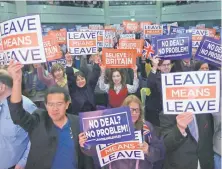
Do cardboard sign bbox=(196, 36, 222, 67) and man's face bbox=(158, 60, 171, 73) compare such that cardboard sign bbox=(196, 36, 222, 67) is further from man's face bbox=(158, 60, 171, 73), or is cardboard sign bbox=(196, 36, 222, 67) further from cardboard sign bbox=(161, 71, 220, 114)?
cardboard sign bbox=(161, 71, 220, 114)

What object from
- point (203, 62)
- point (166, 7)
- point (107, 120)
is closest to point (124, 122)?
point (107, 120)

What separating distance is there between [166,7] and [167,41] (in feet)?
72.7

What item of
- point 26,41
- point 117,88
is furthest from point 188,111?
point 117,88

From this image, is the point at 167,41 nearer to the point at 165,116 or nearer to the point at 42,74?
the point at 42,74

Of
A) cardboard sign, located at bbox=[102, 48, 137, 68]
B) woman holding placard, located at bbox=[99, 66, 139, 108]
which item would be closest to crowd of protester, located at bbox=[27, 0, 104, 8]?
cardboard sign, located at bbox=[102, 48, 137, 68]

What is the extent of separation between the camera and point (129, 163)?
2.87 m

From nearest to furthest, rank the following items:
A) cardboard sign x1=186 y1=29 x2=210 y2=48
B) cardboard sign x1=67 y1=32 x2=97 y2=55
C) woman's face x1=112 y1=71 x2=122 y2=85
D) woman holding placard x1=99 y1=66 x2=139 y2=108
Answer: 1. woman holding placard x1=99 y1=66 x2=139 y2=108
2. woman's face x1=112 y1=71 x2=122 y2=85
3. cardboard sign x1=67 y1=32 x2=97 y2=55
4. cardboard sign x1=186 y1=29 x2=210 y2=48

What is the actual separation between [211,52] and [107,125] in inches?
107

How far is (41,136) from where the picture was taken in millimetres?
2764

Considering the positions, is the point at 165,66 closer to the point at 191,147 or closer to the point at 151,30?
the point at 191,147

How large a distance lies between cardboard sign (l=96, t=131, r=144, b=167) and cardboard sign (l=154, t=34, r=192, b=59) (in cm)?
312

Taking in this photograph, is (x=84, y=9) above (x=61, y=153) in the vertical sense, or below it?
above

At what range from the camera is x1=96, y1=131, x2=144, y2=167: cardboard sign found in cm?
282

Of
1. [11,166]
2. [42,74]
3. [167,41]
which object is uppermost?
[167,41]
